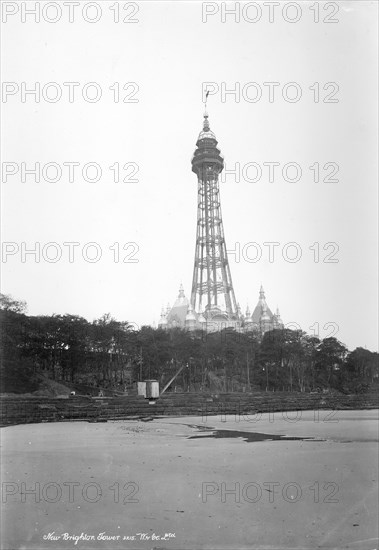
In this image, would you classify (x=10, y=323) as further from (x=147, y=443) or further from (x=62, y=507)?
(x=62, y=507)

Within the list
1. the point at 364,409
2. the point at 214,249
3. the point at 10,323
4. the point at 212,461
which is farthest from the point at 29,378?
the point at 214,249

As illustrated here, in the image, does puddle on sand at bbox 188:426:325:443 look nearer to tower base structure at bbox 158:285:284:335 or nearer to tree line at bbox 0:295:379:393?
tree line at bbox 0:295:379:393

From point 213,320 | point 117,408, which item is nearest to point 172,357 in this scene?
point 117,408

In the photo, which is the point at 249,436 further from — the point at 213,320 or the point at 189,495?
the point at 213,320

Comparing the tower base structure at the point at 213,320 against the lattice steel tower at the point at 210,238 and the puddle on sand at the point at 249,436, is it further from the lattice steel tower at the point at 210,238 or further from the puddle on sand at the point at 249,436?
the puddle on sand at the point at 249,436

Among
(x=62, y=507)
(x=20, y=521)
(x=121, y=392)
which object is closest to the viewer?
(x=20, y=521)

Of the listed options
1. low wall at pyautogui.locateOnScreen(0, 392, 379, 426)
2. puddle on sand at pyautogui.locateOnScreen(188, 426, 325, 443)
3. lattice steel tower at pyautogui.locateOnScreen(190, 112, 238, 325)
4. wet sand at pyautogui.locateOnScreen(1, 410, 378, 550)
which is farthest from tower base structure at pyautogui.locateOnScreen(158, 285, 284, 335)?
wet sand at pyautogui.locateOnScreen(1, 410, 378, 550)

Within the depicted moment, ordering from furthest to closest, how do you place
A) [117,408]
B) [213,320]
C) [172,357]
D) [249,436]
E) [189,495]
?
[213,320], [172,357], [117,408], [249,436], [189,495]
